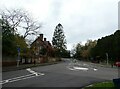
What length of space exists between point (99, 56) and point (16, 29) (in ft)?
205

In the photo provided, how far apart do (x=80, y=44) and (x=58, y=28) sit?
156 feet

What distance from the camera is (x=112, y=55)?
91438mm

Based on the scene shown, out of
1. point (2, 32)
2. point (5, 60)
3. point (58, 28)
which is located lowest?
point (5, 60)

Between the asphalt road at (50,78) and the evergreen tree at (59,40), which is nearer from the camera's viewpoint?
the asphalt road at (50,78)

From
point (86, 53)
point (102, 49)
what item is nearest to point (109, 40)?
point (102, 49)

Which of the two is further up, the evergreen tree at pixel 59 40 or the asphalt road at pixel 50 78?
the evergreen tree at pixel 59 40

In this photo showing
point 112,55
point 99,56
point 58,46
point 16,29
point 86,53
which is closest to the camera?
point 16,29

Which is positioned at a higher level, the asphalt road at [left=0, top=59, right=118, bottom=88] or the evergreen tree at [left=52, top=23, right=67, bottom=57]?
the evergreen tree at [left=52, top=23, right=67, bottom=57]

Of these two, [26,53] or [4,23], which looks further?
[26,53]

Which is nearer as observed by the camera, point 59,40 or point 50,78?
point 50,78

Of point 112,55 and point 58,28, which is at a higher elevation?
point 58,28

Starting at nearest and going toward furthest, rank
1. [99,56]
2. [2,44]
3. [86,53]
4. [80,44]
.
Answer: [2,44] → [99,56] → [86,53] → [80,44]

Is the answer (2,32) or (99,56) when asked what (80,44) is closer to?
(99,56)

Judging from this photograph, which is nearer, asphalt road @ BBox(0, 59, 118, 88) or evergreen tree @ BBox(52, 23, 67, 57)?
asphalt road @ BBox(0, 59, 118, 88)
